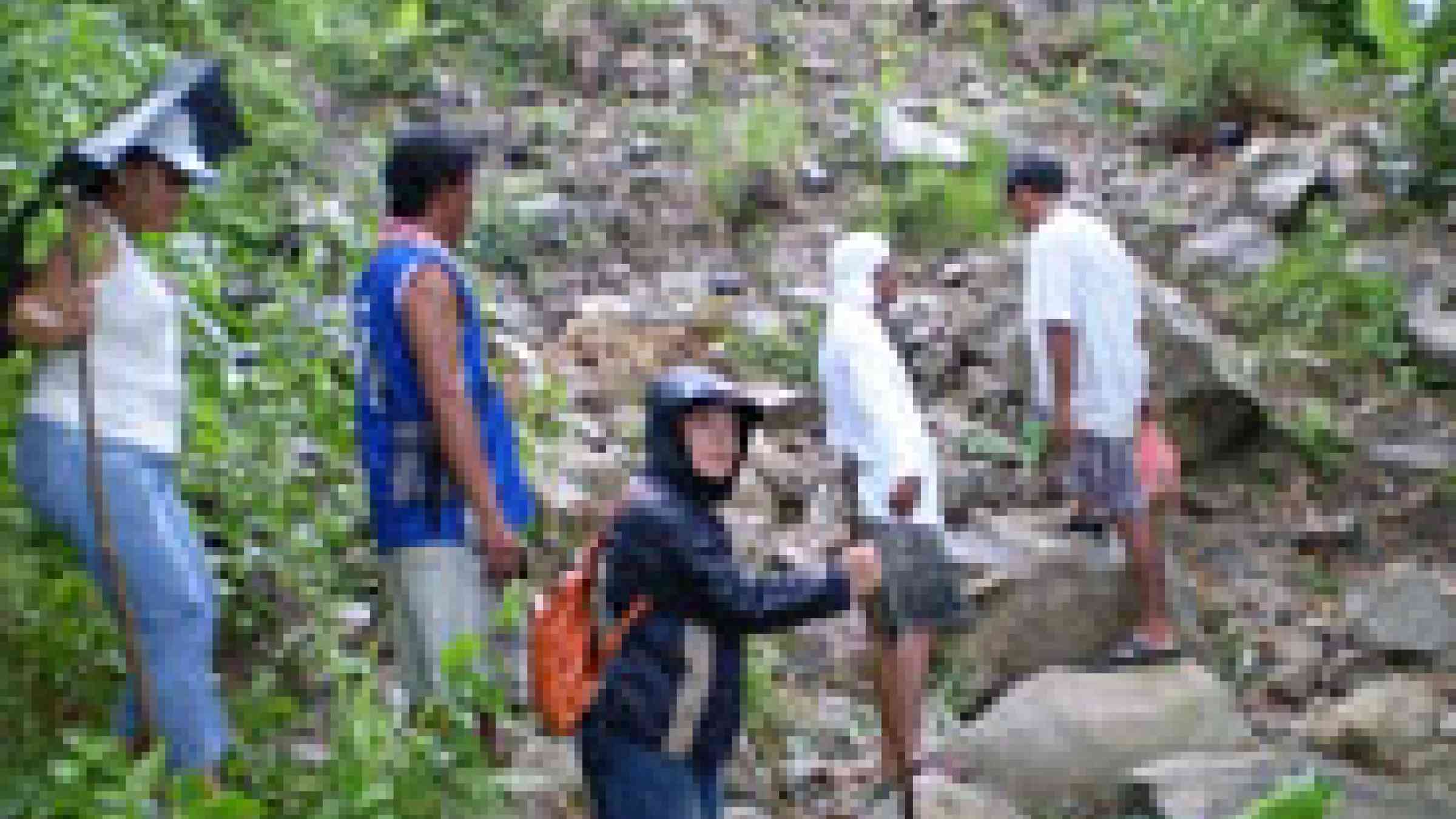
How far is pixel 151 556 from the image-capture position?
165 inches

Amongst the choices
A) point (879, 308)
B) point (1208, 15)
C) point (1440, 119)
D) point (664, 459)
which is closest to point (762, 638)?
point (879, 308)

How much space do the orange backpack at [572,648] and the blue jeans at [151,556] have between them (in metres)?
0.83

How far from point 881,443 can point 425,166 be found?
1842mm

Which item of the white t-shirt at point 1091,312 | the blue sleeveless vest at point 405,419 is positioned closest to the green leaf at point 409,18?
the white t-shirt at point 1091,312

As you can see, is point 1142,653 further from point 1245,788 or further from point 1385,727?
point 1245,788

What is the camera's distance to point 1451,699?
6.87 metres

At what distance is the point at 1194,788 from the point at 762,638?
1.93m

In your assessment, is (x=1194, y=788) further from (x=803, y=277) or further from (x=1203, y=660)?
(x=803, y=277)

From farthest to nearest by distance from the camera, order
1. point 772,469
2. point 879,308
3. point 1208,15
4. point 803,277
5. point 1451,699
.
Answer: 1. point 1208,15
2. point 803,277
3. point 772,469
4. point 1451,699
5. point 879,308

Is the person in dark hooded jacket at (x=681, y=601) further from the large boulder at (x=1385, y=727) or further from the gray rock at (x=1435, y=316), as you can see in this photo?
the gray rock at (x=1435, y=316)

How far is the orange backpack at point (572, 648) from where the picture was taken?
3.92 m

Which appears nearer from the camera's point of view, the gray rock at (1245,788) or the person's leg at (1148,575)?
the gray rock at (1245,788)

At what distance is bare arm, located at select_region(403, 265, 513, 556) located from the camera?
172 inches

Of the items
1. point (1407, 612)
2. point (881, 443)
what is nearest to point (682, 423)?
point (881, 443)
